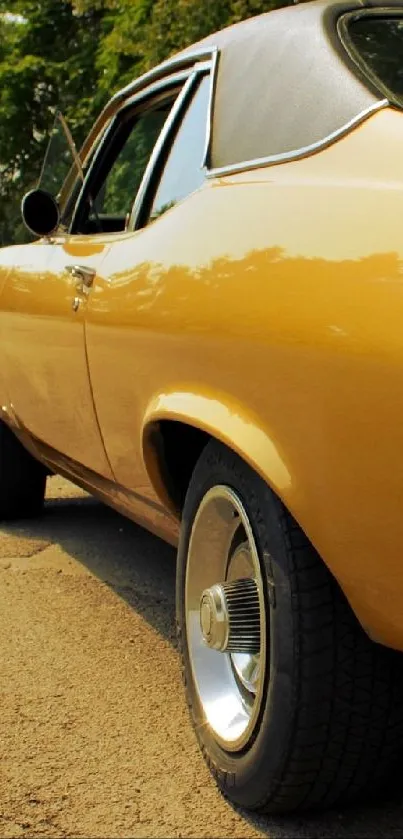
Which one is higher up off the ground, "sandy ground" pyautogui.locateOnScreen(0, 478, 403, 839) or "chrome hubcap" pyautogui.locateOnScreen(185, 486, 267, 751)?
"chrome hubcap" pyautogui.locateOnScreen(185, 486, 267, 751)

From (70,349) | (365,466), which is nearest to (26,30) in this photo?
(70,349)

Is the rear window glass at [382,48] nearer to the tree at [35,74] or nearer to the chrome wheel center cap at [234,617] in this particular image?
the chrome wheel center cap at [234,617]

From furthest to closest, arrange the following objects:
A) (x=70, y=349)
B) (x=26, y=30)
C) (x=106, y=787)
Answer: (x=26, y=30) → (x=70, y=349) → (x=106, y=787)

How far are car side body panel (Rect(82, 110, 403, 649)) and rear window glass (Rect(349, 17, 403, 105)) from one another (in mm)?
219

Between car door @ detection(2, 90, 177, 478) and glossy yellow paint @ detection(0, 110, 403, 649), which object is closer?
glossy yellow paint @ detection(0, 110, 403, 649)

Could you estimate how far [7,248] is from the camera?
4.57 m

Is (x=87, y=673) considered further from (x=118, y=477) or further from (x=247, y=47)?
(x=247, y=47)

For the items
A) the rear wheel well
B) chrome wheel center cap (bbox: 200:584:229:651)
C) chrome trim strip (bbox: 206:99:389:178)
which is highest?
chrome trim strip (bbox: 206:99:389:178)

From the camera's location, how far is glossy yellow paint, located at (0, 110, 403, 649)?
1868mm

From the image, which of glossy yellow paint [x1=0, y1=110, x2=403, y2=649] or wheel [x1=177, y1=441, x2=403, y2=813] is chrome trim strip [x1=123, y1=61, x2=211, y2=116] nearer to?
glossy yellow paint [x1=0, y1=110, x2=403, y2=649]

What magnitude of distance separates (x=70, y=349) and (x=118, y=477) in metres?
0.42

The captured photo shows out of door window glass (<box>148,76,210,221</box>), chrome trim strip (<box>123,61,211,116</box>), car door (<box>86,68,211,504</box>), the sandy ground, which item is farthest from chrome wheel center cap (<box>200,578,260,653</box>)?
chrome trim strip (<box>123,61,211,116</box>)

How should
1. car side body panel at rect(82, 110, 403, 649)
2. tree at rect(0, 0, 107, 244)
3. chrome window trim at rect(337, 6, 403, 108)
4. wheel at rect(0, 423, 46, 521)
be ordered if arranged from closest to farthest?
1. car side body panel at rect(82, 110, 403, 649)
2. chrome window trim at rect(337, 6, 403, 108)
3. wheel at rect(0, 423, 46, 521)
4. tree at rect(0, 0, 107, 244)

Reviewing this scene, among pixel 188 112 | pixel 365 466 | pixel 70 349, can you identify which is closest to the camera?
pixel 365 466
